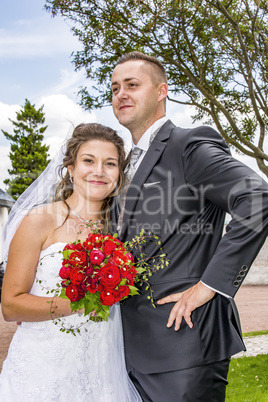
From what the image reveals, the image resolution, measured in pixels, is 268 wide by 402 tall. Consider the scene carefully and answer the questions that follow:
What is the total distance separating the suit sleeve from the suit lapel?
18.0 inches

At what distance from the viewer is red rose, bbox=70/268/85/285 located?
2408 millimetres

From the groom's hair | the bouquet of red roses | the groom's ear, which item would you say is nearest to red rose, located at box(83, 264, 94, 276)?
the bouquet of red roses

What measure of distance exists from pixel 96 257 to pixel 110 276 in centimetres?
14

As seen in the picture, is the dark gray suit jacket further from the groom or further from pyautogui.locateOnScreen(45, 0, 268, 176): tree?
pyautogui.locateOnScreen(45, 0, 268, 176): tree

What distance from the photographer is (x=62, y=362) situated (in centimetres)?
297

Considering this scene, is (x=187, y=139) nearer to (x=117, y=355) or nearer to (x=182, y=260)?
(x=182, y=260)

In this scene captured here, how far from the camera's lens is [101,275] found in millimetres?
2414

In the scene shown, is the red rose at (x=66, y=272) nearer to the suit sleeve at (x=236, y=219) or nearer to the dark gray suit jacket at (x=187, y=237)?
the dark gray suit jacket at (x=187, y=237)

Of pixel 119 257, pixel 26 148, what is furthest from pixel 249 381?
pixel 26 148

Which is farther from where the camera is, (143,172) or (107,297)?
(143,172)

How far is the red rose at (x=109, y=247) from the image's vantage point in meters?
2.49

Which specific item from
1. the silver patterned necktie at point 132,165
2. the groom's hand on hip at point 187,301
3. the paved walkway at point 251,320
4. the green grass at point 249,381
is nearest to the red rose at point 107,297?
the groom's hand on hip at point 187,301

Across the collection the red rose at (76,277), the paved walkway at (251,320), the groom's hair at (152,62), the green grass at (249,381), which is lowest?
the paved walkway at (251,320)

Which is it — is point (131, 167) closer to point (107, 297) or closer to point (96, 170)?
point (96, 170)
